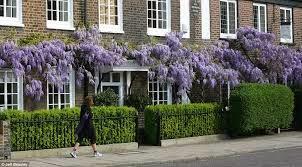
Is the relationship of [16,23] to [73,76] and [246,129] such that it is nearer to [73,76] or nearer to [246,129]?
[73,76]

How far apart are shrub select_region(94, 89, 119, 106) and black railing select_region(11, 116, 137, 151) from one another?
1.34 m

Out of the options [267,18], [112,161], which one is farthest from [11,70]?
[267,18]

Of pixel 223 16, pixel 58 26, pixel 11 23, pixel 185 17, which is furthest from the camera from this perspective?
pixel 223 16

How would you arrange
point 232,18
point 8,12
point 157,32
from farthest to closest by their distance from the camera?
point 232,18 → point 157,32 → point 8,12

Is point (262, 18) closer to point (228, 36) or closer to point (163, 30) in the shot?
point (228, 36)

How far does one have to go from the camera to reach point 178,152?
18.4 metres

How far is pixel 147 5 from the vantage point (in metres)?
23.3

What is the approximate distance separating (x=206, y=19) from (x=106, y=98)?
7225 mm

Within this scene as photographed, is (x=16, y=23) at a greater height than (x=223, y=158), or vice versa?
(x=16, y=23)

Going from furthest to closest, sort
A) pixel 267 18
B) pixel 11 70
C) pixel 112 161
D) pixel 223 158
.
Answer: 1. pixel 267 18
2. pixel 11 70
3. pixel 223 158
4. pixel 112 161

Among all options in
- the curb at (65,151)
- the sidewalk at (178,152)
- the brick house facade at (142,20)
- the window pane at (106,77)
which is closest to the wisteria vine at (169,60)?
the brick house facade at (142,20)

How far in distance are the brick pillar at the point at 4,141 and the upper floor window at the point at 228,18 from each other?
1268 centimetres

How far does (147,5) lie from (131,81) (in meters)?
3.27

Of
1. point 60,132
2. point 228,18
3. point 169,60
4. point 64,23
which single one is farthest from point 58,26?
point 228,18
